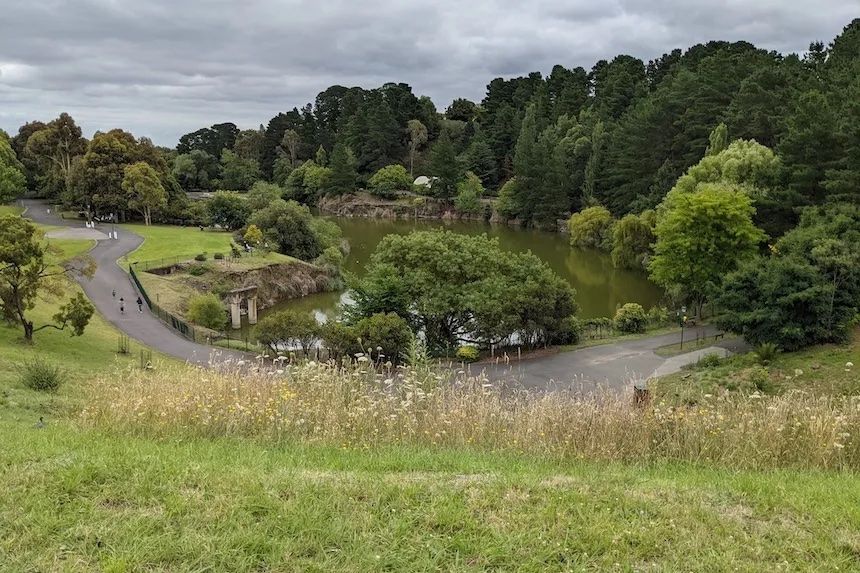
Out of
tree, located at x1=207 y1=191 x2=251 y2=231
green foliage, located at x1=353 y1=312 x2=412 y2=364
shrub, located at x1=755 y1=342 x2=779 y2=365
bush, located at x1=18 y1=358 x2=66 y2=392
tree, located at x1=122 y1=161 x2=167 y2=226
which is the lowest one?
shrub, located at x1=755 y1=342 x2=779 y2=365

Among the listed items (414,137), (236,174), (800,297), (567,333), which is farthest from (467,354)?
(236,174)

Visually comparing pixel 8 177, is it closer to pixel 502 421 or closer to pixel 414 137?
pixel 414 137

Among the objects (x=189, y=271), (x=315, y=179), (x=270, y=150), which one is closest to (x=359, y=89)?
(x=270, y=150)

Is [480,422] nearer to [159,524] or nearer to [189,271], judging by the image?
[159,524]

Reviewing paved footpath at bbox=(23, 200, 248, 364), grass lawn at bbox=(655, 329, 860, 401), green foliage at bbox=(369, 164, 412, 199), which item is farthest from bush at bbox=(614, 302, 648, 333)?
green foliage at bbox=(369, 164, 412, 199)

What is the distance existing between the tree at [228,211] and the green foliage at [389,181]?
31.8m

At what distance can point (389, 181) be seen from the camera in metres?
80.4

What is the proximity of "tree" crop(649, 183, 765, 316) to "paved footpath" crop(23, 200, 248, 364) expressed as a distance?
18540 millimetres

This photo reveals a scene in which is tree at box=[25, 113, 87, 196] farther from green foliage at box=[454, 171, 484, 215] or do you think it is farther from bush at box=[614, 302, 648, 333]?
bush at box=[614, 302, 648, 333]

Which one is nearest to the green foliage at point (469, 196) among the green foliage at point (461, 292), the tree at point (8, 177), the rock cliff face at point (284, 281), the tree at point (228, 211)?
the tree at point (228, 211)

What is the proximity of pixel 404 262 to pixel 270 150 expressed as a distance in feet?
255

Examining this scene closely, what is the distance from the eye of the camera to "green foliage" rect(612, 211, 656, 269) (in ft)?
138

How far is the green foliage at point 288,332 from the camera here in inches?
866

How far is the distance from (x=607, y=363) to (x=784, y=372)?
5393 mm
